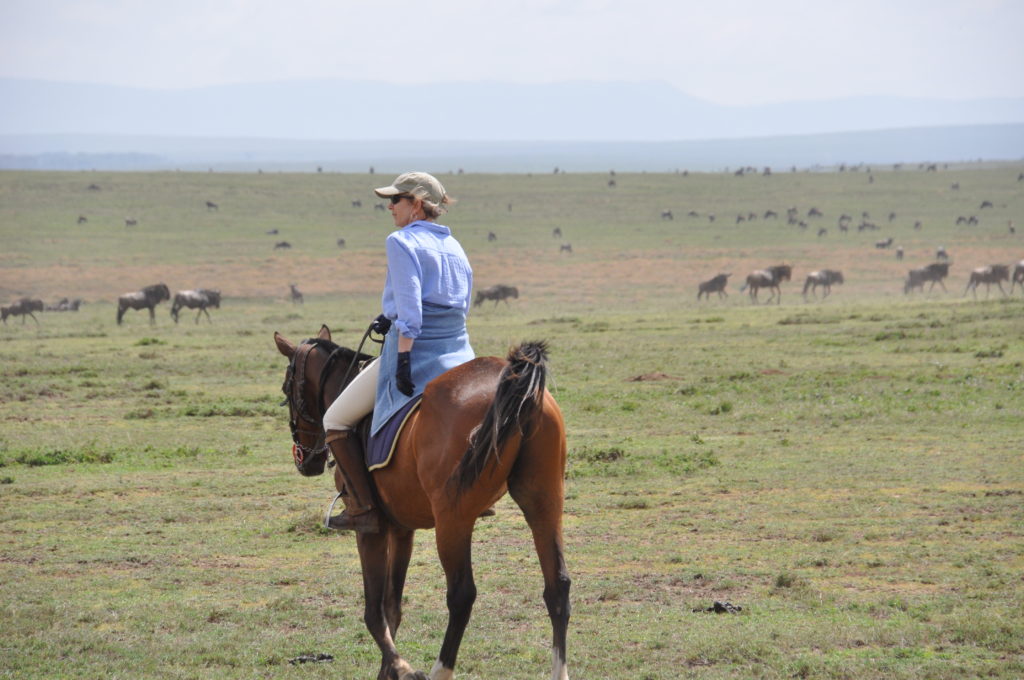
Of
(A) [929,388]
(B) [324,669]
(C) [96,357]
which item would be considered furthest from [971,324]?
(B) [324,669]

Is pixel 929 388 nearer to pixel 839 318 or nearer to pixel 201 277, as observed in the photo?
pixel 839 318

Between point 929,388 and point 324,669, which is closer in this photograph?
point 324,669

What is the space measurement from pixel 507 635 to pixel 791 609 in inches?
71.7

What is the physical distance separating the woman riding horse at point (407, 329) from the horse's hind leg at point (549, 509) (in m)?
0.74

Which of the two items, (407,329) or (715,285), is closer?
(407,329)

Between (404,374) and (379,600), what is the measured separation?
1.32 meters

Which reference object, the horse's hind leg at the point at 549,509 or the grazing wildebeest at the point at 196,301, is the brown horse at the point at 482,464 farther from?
the grazing wildebeest at the point at 196,301

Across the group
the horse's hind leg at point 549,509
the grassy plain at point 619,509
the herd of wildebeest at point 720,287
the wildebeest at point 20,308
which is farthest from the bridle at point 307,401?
the wildebeest at point 20,308

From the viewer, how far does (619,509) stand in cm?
1076

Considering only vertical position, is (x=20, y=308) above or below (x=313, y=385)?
below

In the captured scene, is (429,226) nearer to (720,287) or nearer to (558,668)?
(558,668)

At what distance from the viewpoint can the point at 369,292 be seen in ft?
154

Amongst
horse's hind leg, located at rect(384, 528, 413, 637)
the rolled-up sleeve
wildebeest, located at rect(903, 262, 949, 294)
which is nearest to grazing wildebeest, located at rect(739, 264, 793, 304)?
wildebeest, located at rect(903, 262, 949, 294)

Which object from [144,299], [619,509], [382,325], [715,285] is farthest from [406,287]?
[715,285]
